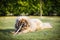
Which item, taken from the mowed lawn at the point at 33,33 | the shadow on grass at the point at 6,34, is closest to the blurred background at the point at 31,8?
the mowed lawn at the point at 33,33

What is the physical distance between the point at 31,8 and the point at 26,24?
227 millimetres

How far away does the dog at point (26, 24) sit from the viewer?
7.23 feet

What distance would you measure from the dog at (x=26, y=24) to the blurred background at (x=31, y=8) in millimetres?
100

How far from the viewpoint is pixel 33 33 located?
2223 millimetres

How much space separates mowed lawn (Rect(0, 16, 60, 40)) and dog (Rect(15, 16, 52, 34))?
0.05 meters

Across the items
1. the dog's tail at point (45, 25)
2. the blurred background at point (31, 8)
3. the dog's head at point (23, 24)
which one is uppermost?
the blurred background at point (31, 8)

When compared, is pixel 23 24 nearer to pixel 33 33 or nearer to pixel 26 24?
pixel 26 24

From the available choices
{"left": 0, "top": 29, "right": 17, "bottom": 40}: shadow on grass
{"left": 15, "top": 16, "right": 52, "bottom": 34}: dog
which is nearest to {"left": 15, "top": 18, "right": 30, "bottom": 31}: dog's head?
{"left": 15, "top": 16, "right": 52, "bottom": 34}: dog

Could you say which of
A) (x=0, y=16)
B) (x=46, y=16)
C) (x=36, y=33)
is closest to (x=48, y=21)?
(x=46, y=16)

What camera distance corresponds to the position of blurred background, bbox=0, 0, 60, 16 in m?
2.31

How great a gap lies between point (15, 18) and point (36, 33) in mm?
297

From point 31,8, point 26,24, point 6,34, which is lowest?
point 6,34

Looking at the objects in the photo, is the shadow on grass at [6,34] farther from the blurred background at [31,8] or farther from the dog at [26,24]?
the blurred background at [31,8]

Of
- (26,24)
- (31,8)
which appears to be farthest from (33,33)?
(31,8)
